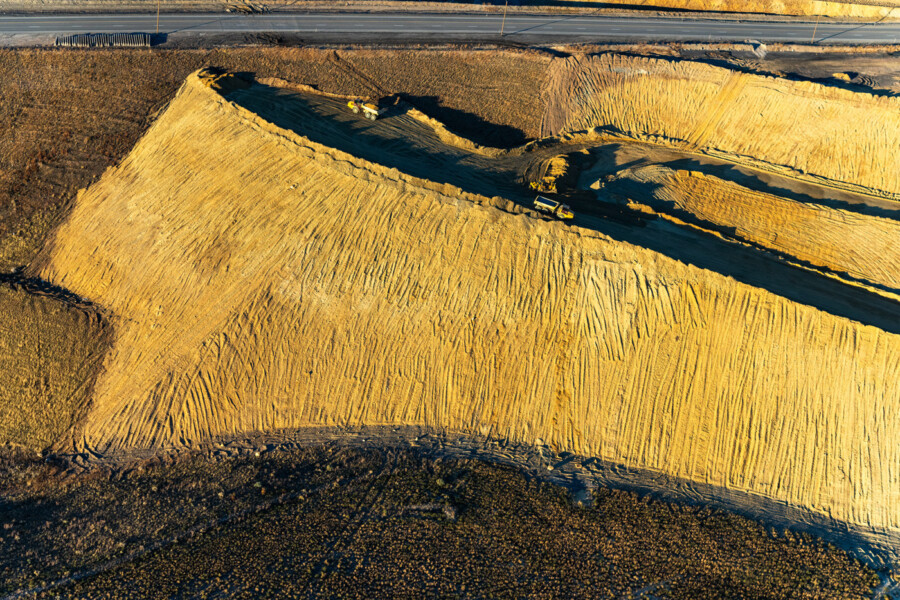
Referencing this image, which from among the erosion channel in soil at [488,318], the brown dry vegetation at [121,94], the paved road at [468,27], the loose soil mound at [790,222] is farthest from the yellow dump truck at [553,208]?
the paved road at [468,27]

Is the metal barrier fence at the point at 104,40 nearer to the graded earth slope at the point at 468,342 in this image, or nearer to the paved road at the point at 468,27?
the paved road at the point at 468,27

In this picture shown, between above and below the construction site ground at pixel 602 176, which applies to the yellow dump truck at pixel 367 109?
above

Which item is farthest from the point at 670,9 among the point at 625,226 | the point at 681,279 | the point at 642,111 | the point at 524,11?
the point at 681,279

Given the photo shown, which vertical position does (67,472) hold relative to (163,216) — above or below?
below

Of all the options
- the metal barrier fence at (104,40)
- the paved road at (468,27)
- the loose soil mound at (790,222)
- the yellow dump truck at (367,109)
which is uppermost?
the paved road at (468,27)

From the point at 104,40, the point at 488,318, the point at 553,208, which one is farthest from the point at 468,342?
the point at 104,40

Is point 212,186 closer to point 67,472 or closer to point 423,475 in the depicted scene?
point 67,472
